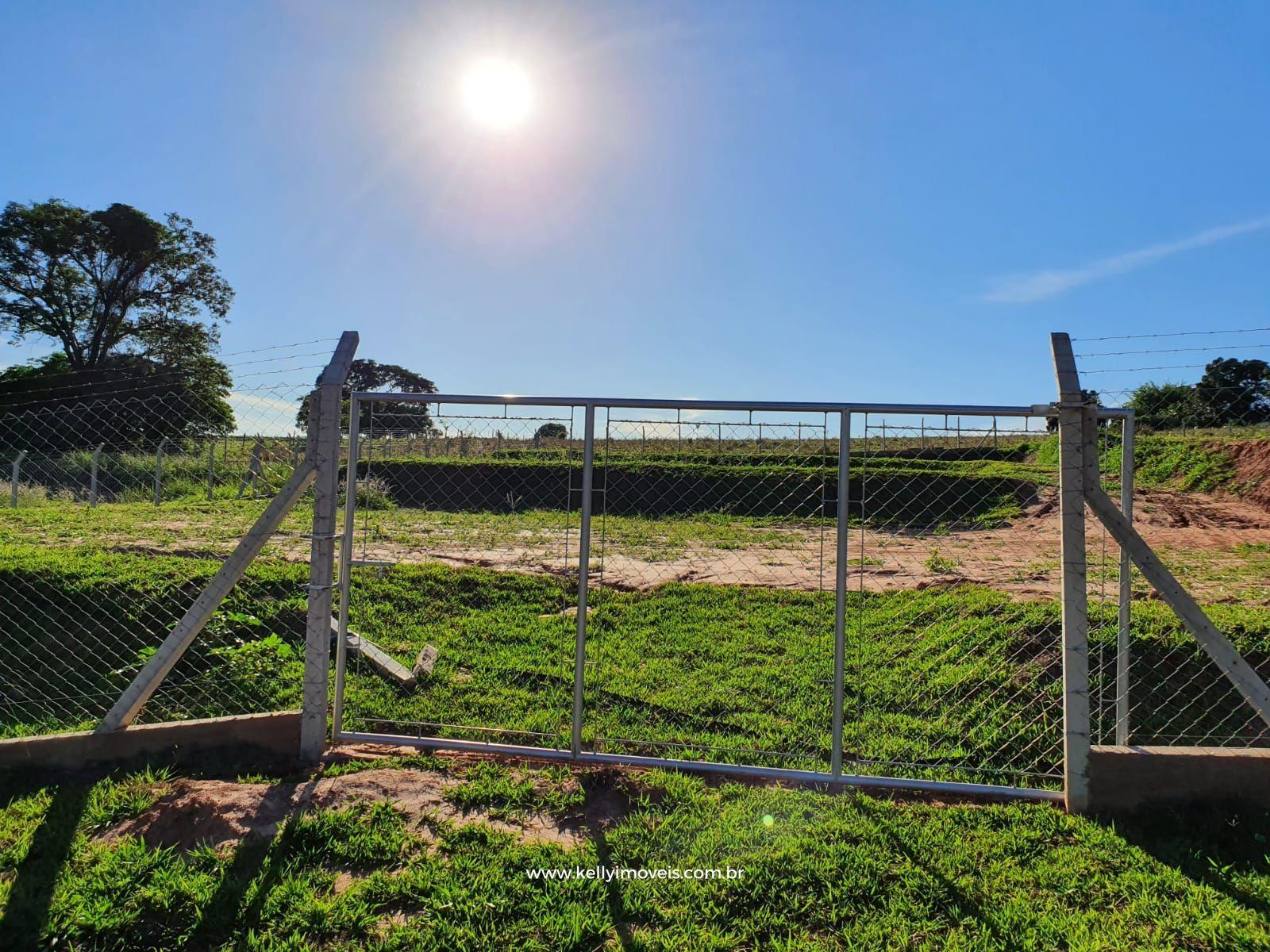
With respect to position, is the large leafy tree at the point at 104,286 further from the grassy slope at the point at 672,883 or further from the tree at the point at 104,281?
the grassy slope at the point at 672,883

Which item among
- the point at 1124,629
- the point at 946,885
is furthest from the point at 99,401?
the point at 1124,629

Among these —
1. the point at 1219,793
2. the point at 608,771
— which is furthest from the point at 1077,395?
the point at 608,771

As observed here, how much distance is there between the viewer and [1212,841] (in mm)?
→ 2736

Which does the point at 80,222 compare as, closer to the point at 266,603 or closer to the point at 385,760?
the point at 266,603

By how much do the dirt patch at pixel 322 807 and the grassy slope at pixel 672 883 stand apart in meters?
0.08

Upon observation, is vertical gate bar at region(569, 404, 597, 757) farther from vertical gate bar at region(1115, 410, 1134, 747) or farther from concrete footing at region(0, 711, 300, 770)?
vertical gate bar at region(1115, 410, 1134, 747)

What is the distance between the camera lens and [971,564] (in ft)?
28.8

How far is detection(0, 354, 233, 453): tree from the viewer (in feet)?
33.2

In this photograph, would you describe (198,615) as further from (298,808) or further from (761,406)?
(761,406)

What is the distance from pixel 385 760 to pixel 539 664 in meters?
1.74

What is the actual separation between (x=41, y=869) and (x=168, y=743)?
0.81 m

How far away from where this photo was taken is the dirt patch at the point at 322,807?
2.66m

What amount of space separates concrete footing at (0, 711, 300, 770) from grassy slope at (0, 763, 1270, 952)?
20cm

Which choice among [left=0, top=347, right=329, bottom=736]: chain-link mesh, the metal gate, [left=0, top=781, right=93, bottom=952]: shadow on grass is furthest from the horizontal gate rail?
[left=0, top=781, right=93, bottom=952]: shadow on grass
